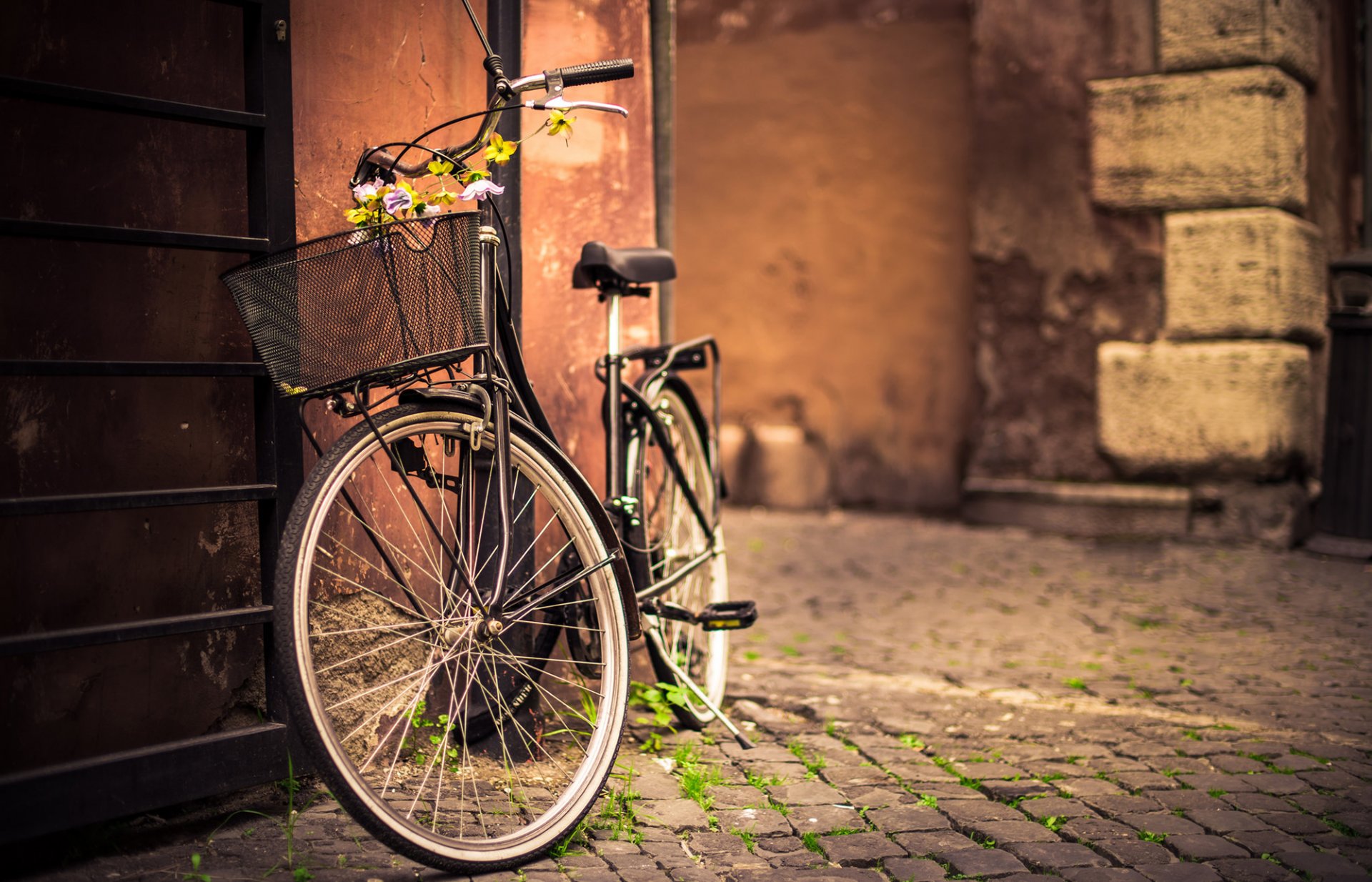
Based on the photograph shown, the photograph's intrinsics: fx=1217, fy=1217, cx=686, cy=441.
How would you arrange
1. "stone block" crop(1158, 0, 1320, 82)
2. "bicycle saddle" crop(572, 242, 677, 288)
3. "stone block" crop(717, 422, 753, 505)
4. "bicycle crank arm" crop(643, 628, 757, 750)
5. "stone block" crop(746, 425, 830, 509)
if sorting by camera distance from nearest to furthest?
"bicycle saddle" crop(572, 242, 677, 288) < "bicycle crank arm" crop(643, 628, 757, 750) < "stone block" crop(1158, 0, 1320, 82) < "stone block" crop(746, 425, 830, 509) < "stone block" crop(717, 422, 753, 505)

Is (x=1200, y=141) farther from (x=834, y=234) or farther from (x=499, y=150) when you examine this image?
(x=499, y=150)

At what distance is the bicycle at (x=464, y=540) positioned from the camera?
7.64 ft

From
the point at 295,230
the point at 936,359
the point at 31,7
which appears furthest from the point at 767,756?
the point at 936,359

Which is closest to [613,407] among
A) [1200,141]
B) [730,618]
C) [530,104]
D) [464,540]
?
[464,540]

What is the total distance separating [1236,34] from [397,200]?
5304mm

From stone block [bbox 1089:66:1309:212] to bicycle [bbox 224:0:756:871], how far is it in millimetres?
3871

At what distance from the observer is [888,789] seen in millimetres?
3043

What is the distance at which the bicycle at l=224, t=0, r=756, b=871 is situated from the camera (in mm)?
2330

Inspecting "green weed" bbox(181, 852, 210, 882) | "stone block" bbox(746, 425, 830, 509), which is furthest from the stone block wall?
"green weed" bbox(181, 852, 210, 882)

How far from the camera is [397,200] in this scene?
2.47 meters

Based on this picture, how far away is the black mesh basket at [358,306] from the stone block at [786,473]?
574 cm

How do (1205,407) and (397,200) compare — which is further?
(1205,407)

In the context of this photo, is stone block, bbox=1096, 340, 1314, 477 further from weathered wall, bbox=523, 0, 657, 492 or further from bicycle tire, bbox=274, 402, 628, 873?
bicycle tire, bbox=274, 402, 628, 873

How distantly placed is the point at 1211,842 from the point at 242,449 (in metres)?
2.34
